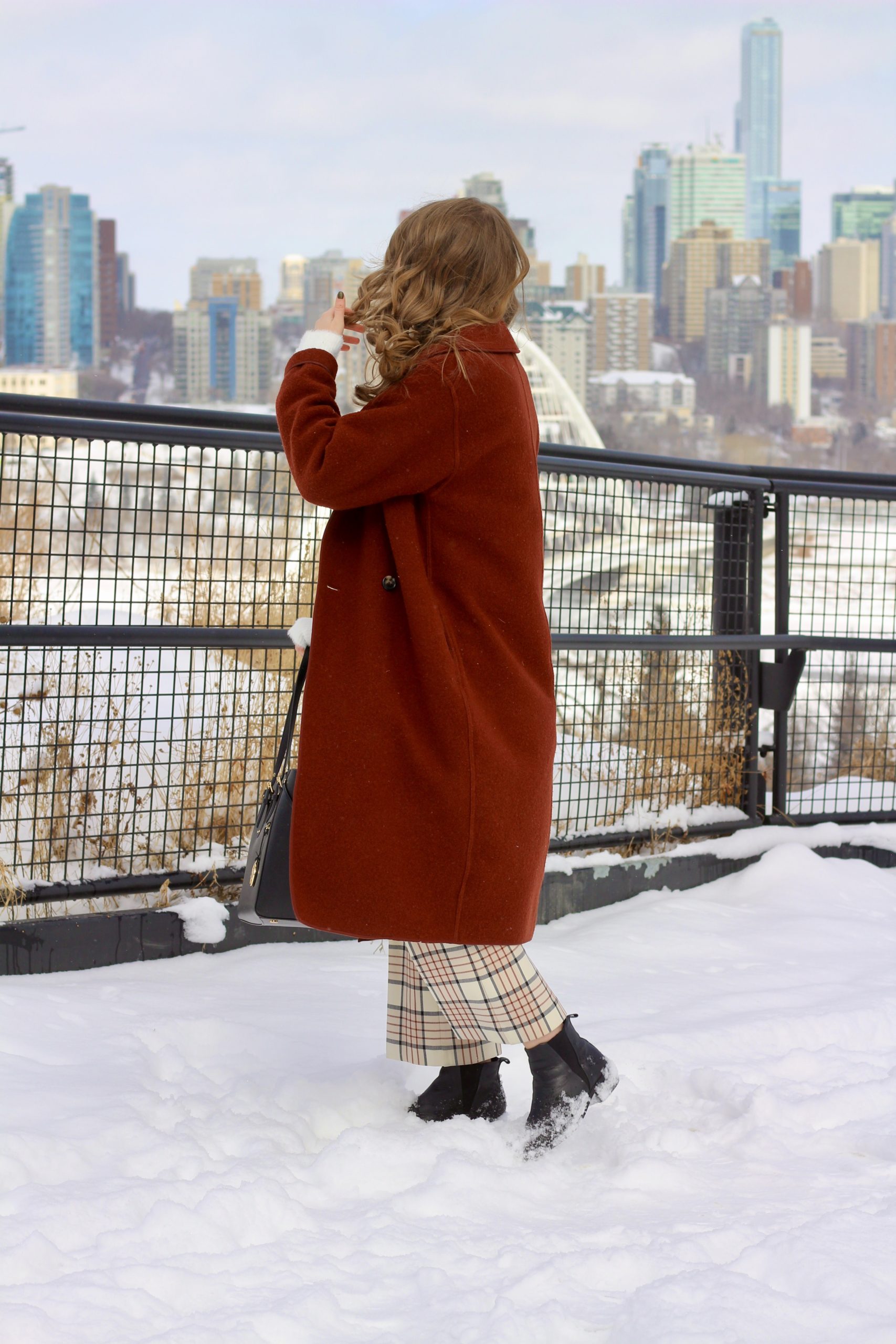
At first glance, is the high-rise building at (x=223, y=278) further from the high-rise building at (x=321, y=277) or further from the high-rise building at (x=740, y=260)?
the high-rise building at (x=740, y=260)

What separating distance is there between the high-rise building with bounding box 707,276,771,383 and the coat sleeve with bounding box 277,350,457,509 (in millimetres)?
110952

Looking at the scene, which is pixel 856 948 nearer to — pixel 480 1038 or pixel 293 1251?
pixel 480 1038

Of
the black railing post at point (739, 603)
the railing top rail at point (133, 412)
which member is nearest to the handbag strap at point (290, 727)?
the railing top rail at point (133, 412)

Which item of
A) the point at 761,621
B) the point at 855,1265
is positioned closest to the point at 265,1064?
the point at 855,1265

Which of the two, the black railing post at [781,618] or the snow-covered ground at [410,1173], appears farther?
the black railing post at [781,618]

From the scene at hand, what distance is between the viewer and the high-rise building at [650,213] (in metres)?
168

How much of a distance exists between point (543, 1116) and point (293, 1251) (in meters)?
0.58

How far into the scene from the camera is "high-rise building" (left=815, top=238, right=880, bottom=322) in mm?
135000

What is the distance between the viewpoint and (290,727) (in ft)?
7.43

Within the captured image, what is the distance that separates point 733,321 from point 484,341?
404ft

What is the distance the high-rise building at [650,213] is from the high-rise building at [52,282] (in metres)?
75.4

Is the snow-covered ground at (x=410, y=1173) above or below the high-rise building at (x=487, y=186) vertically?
below

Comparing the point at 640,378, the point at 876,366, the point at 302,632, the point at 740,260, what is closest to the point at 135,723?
the point at 302,632

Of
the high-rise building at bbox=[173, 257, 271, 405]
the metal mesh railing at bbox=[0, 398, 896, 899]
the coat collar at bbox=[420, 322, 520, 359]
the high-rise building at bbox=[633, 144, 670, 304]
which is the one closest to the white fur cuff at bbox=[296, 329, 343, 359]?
the coat collar at bbox=[420, 322, 520, 359]
